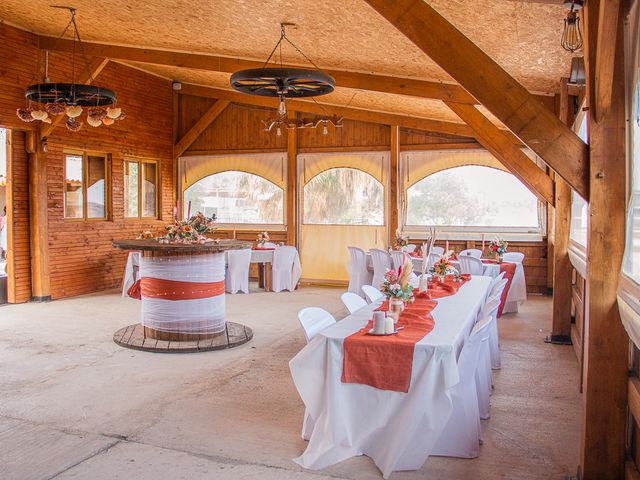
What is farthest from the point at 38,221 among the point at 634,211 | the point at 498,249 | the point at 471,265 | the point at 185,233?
the point at 634,211

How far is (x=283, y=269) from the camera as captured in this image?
10977 millimetres

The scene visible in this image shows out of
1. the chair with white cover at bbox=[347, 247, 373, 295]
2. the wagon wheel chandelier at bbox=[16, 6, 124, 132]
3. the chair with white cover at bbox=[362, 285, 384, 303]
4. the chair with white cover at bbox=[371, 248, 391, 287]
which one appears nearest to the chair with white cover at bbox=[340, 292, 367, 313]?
the chair with white cover at bbox=[362, 285, 384, 303]

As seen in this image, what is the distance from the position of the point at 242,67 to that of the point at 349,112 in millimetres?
3164

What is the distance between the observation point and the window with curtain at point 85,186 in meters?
10.5

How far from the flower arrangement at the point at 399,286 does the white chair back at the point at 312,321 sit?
1.49ft

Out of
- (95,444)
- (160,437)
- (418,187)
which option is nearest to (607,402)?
(160,437)

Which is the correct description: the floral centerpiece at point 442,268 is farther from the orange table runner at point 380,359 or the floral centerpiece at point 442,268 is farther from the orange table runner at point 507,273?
the orange table runner at point 507,273

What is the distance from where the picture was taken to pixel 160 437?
13.1 feet

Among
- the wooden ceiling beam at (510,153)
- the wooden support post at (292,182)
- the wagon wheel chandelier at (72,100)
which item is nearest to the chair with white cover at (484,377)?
the wooden ceiling beam at (510,153)

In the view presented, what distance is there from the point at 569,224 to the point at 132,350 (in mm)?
5160

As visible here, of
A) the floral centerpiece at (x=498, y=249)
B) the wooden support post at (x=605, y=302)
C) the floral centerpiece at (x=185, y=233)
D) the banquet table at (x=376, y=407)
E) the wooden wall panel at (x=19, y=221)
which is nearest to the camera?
the wooden support post at (x=605, y=302)

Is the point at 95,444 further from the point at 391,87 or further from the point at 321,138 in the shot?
the point at 321,138

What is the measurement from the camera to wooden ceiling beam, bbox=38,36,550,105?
8211 mm

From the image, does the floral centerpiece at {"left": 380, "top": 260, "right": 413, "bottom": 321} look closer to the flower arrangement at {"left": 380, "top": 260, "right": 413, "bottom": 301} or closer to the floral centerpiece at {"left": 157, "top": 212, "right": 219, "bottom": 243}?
the flower arrangement at {"left": 380, "top": 260, "right": 413, "bottom": 301}
